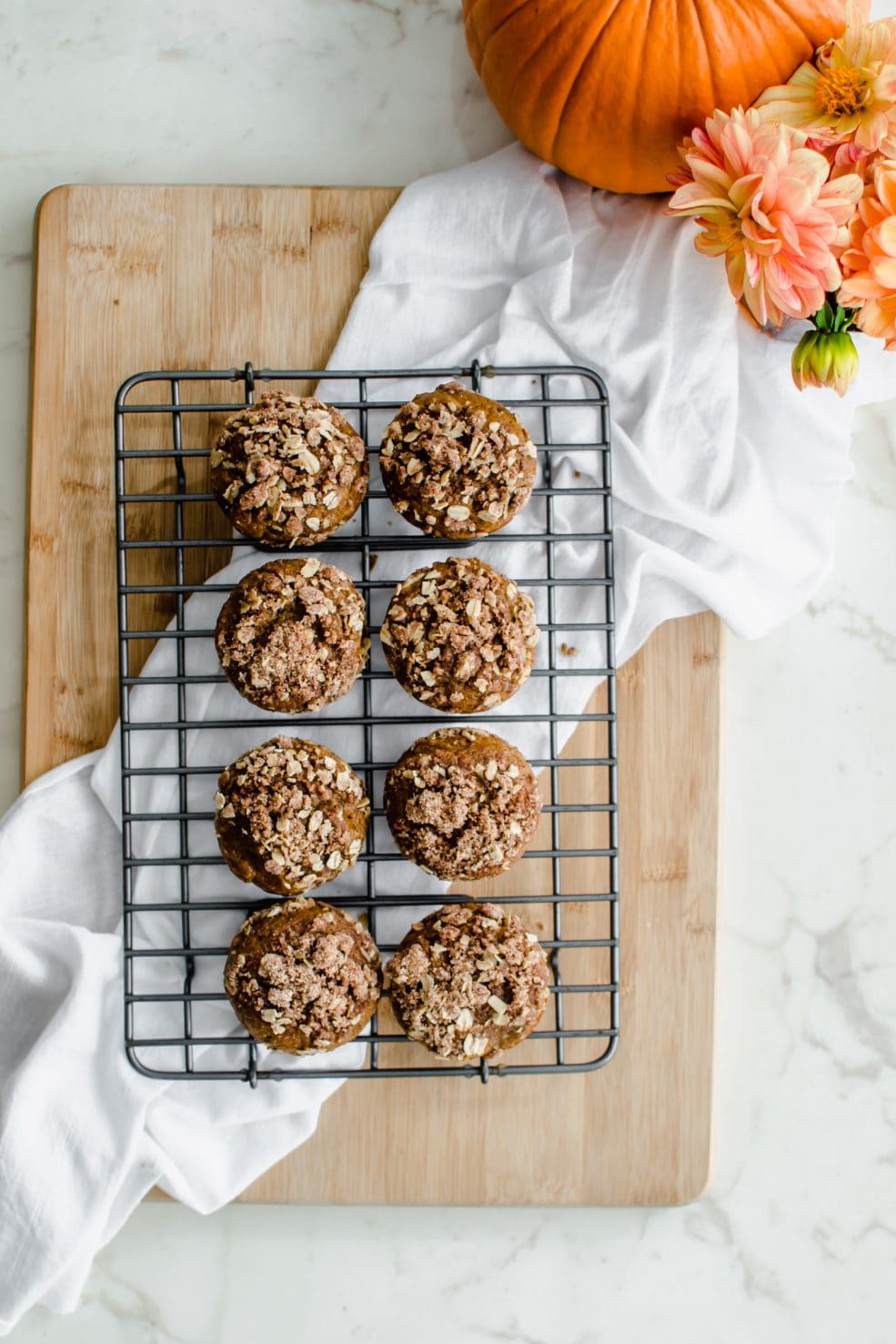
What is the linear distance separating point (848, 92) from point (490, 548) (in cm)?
92

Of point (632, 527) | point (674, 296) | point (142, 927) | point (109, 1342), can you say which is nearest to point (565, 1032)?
point (142, 927)

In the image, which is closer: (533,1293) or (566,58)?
(566,58)

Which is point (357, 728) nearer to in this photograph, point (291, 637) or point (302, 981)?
point (291, 637)

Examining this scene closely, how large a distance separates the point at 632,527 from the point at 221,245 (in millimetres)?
932

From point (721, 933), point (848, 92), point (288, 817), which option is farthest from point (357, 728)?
point (848, 92)

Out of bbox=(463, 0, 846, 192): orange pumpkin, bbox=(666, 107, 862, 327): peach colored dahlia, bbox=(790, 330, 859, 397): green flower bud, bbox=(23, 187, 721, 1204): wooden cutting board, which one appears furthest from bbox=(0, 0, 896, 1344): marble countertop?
bbox=(666, 107, 862, 327): peach colored dahlia

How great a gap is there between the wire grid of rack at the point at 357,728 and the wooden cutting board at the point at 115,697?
0.20 feet

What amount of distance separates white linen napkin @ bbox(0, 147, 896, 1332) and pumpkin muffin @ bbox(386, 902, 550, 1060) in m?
0.30

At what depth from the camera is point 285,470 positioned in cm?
183

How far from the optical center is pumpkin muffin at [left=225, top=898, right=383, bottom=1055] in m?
1.82

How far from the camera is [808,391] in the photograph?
205 centimetres

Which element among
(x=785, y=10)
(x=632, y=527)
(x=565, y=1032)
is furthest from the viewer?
(x=632, y=527)

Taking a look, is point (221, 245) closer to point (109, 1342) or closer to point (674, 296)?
point (674, 296)

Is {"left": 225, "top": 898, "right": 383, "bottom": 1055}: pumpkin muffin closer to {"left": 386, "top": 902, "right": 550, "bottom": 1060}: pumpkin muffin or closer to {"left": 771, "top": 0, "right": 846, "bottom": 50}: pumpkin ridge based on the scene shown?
{"left": 386, "top": 902, "right": 550, "bottom": 1060}: pumpkin muffin
